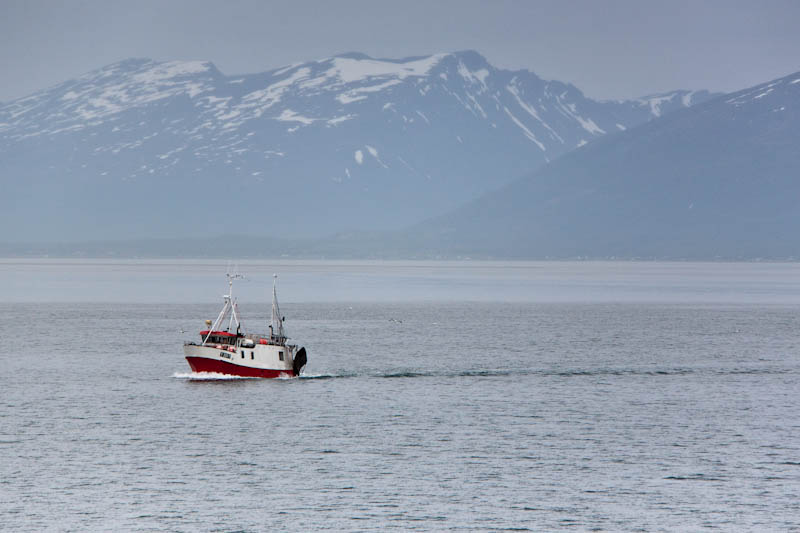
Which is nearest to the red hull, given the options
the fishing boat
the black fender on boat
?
the fishing boat

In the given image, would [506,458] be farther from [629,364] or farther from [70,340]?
[70,340]

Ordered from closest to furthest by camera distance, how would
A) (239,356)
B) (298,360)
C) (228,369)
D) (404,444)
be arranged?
(404,444) < (239,356) < (228,369) < (298,360)

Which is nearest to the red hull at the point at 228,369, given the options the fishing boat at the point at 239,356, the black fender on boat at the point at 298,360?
the fishing boat at the point at 239,356

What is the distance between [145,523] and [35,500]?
8.05 meters

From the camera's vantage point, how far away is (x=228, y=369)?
115688 millimetres

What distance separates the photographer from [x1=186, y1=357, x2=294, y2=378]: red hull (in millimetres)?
115312

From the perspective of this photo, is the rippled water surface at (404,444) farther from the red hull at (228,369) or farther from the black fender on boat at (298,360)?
the black fender on boat at (298,360)

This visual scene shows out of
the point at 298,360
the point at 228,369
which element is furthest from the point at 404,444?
the point at 228,369

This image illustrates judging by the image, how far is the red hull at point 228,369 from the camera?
4540 inches

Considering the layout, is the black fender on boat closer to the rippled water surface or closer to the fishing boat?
the fishing boat

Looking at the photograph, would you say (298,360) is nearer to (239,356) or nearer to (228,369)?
(239,356)

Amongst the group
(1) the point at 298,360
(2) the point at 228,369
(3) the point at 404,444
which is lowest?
(3) the point at 404,444

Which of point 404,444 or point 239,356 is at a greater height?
point 239,356

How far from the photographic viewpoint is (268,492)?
69.8m
